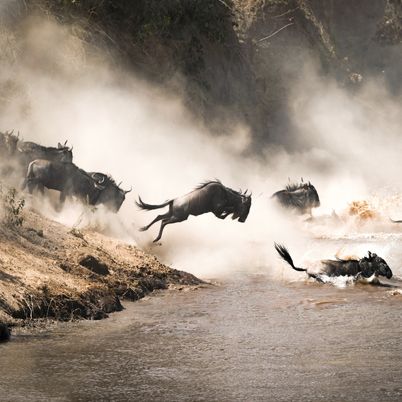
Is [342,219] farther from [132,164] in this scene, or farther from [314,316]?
[314,316]

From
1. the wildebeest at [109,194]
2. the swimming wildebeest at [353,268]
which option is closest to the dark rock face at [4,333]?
the swimming wildebeest at [353,268]

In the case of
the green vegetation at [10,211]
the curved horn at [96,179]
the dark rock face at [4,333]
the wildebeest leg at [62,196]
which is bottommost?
the dark rock face at [4,333]

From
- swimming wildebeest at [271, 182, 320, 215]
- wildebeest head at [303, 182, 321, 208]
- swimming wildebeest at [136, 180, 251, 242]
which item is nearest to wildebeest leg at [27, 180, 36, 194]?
swimming wildebeest at [136, 180, 251, 242]

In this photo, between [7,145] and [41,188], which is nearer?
[41,188]

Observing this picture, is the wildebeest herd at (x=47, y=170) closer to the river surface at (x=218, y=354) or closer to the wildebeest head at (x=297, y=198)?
the river surface at (x=218, y=354)

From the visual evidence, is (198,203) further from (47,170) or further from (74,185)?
(47,170)

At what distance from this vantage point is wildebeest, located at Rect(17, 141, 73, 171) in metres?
20.5

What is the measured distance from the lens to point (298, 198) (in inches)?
1184

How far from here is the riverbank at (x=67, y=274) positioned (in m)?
12.0

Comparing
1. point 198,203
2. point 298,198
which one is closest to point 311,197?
point 298,198

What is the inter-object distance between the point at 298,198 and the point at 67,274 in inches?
674

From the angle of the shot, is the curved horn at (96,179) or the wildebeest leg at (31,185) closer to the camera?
the wildebeest leg at (31,185)

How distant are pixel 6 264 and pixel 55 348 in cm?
294

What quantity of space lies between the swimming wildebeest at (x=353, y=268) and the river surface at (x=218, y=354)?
7.10 feet
